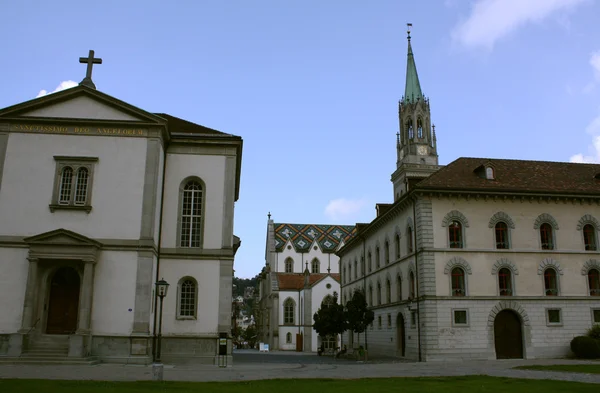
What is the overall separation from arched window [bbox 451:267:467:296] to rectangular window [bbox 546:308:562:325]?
5426 mm

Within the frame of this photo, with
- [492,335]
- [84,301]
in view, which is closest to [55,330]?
[84,301]

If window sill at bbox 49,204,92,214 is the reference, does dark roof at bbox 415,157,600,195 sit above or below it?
above

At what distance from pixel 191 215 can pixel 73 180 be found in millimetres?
6226

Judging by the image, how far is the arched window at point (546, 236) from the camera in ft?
115

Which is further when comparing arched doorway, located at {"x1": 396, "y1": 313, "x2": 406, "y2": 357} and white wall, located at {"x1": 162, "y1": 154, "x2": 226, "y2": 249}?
arched doorway, located at {"x1": 396, "y1": 313, "x2": 406, "y2": 357}

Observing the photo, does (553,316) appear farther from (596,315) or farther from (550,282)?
(596,315)

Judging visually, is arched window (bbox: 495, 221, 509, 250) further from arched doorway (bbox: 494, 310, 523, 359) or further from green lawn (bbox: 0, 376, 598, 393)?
green lawn (bbox: 0, 376, 598, 393)

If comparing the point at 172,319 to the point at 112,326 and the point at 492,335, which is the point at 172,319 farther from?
the point at 492,335

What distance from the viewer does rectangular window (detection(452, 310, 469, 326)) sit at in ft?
107

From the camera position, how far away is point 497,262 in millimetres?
34094

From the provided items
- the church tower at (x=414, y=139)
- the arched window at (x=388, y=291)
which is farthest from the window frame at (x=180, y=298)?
the church tower at (x=414, y=139)

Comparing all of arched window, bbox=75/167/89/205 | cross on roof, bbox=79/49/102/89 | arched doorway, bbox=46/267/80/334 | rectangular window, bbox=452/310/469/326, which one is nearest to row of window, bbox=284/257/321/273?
rectangular window, bbox=452/310/469/326

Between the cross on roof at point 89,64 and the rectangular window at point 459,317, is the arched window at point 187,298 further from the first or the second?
the rectangular window at point 459,317

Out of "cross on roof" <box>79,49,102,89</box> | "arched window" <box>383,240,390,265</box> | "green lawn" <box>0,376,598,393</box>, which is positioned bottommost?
"green lawn" <box>0,376,598,393</box>
